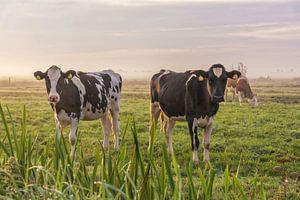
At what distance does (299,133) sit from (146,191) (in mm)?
11983

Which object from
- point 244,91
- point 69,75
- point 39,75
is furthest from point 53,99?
point 244,91

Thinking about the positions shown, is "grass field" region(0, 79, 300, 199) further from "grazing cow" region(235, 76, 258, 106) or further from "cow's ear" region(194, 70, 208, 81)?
"grazing cow" region(235, 76, 258, 106)

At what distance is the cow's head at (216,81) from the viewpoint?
10125 mm

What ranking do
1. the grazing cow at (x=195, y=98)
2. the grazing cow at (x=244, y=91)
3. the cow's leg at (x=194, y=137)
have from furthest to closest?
the grazing cow at (x=244, y=91) → the grazing cow at (x=195, y=98) → the cow's leg at (x=194, y=137)

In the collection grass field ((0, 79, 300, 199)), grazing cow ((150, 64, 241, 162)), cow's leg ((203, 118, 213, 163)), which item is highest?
grazing cow ((150, 64, 241, 162))

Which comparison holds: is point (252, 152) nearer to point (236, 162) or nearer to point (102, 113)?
point (236, 162)

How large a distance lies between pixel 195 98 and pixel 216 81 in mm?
680

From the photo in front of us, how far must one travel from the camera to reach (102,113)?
11.9 metres

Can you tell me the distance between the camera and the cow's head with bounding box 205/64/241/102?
10125mm

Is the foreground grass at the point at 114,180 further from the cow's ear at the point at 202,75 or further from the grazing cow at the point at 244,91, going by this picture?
the grazing cow at the point at 244,91

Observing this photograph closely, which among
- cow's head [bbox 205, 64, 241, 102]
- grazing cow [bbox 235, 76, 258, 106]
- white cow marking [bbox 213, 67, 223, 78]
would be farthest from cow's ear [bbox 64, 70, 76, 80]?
grazing cow [bbox 235, 76, 258, 106]

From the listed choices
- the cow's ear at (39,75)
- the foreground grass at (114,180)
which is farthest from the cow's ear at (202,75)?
the foreground grass at (114,180)

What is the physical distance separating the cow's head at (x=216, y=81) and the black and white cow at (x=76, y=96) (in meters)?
A: 2.79

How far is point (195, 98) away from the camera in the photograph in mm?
10703
